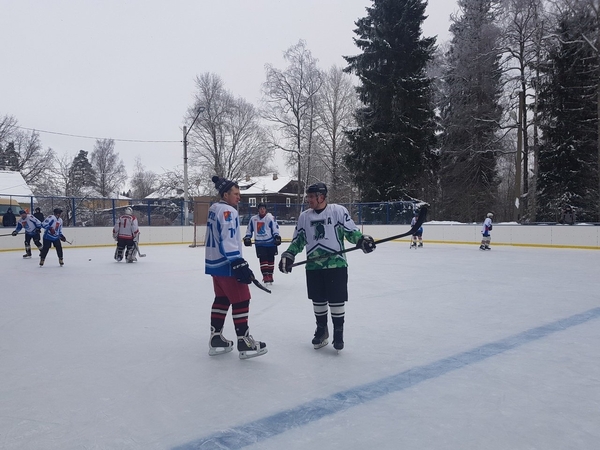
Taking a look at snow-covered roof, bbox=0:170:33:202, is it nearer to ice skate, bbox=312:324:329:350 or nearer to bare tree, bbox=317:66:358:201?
bare tree, bbox=317:66:358:201

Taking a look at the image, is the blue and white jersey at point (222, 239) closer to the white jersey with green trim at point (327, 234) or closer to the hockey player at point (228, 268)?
the hockey player at point (228, 268)

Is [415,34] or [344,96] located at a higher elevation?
[415,34]

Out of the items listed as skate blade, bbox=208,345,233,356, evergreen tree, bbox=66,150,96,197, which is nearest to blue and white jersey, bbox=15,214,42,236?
skate blade, bbox=208,345,233,356

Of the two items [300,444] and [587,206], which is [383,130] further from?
[300,444]

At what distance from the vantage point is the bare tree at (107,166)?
48.2 m

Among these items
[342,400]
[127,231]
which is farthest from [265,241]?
[342,400]

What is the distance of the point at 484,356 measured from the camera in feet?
12.2

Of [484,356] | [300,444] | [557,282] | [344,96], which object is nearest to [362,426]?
[300,444]

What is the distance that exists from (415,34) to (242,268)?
86.6 feet

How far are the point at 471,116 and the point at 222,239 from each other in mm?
24005

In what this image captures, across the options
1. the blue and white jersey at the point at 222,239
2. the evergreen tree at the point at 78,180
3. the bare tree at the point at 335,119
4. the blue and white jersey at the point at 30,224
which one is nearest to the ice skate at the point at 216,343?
the blue and white jersey at the point at 222,239

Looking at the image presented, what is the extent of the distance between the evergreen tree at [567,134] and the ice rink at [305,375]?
18192 mm

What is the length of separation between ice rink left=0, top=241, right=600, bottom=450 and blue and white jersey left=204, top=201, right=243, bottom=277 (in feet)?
2.47

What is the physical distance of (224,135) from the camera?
111ft
